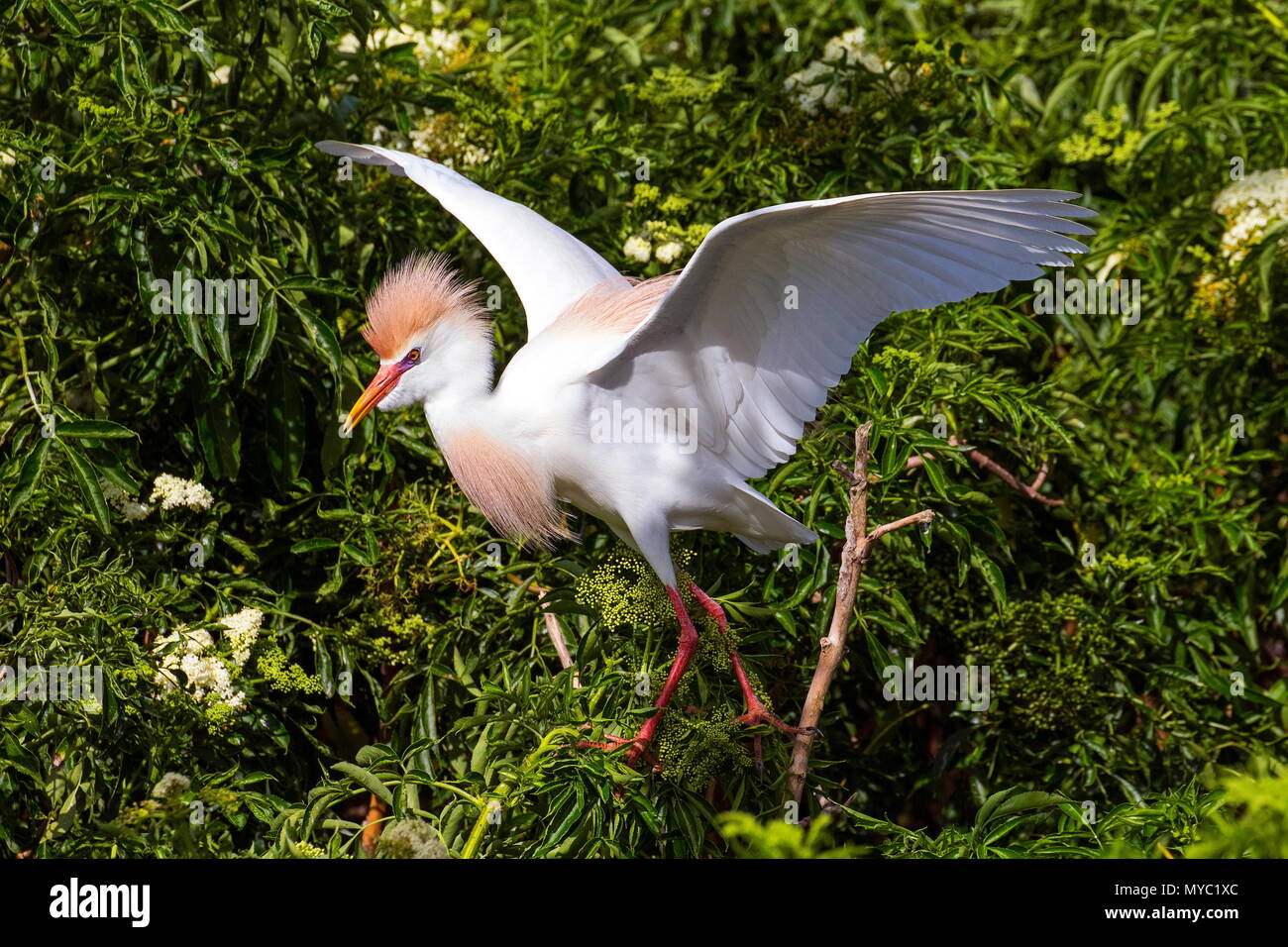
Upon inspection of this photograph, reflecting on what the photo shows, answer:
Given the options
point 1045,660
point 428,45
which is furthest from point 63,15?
point 1045,660

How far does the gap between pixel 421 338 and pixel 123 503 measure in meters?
0.73

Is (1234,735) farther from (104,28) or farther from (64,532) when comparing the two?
(104,28)

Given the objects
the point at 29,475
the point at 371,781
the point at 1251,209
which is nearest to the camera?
the point at 371,781

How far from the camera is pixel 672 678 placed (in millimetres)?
2768

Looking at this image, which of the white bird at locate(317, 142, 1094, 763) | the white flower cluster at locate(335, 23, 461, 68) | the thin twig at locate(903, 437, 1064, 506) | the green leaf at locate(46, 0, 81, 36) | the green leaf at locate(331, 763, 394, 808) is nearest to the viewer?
the green leaf at locate(331, 763, 394, 808)

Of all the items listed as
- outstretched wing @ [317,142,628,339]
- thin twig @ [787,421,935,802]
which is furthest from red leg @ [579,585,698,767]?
outstretched wing @ [317,142,628,339]

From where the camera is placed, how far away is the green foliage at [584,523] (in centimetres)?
267

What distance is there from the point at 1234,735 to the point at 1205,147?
1.69 m

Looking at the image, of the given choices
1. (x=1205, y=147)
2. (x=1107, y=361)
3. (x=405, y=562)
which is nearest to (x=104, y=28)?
(x=405, y=562)

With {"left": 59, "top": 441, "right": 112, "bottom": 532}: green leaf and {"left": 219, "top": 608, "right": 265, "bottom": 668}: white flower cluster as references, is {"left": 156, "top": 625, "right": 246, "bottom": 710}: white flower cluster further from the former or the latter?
{"left": 59, "top": 441, "right": 112, "bottom": 532}: green leaf

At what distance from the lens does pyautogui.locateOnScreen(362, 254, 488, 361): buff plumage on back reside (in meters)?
3.02

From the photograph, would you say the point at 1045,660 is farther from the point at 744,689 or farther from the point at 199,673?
the point at 199,673

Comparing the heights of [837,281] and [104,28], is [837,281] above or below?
below

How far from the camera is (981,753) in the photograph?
3596 mm
